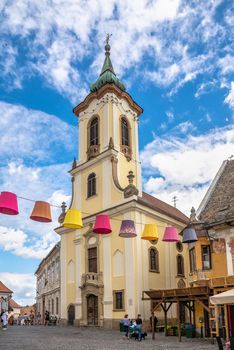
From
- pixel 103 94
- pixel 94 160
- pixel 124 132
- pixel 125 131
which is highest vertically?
pixel 103 94

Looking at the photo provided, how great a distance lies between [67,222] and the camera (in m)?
18.8

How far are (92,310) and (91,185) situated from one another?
10.5m

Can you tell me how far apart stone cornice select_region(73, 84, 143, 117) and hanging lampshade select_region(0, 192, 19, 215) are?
929 inches

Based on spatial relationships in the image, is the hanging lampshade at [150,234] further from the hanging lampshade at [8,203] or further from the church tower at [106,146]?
the church tower at [106,146]

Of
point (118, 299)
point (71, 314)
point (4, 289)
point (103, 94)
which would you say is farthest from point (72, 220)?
point (4, 289)

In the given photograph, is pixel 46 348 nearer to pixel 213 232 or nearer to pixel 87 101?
pixel 213 232

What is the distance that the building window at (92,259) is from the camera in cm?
3409

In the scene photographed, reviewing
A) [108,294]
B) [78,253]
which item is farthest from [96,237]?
[108,294]

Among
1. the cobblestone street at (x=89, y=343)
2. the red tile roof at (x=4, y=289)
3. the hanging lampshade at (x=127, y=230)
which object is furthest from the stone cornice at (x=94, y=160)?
the red tile roof at (x=4, y=289)

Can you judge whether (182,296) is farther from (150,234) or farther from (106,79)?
(106,79)

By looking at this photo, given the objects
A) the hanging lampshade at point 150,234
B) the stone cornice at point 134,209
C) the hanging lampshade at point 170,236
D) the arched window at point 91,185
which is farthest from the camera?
the arched window at point 91,185

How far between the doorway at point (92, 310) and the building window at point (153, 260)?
5076 millimetres

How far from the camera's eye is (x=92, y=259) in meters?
34.4

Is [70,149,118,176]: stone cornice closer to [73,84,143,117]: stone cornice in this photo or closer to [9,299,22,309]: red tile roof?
[73,84,143,117]: stone cornice
